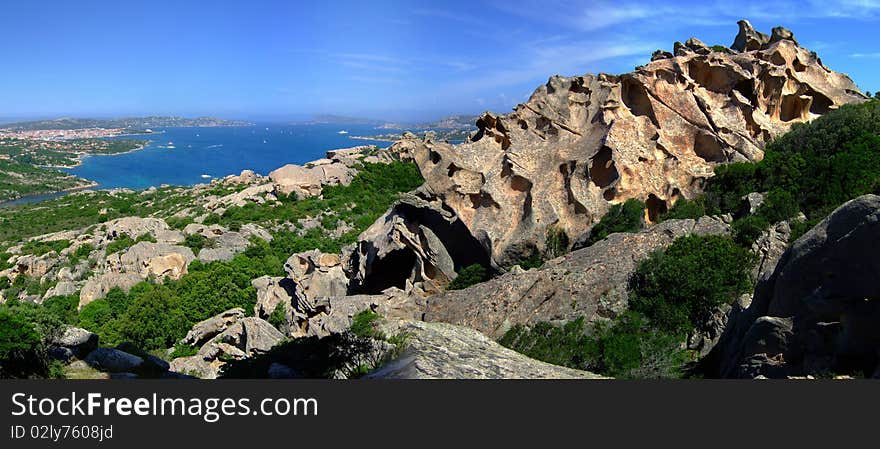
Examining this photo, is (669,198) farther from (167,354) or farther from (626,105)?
(167,354)

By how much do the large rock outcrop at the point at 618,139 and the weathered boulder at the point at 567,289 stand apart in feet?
12.2

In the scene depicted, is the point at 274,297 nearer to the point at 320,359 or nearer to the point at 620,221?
the point at 320,359

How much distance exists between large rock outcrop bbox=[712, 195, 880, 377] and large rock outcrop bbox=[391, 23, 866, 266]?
12.2 m

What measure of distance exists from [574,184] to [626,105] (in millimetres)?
6029

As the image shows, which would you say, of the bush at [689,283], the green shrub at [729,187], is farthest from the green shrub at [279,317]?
the green shrub at [729,187]

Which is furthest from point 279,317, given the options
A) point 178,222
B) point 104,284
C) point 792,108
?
point 178,222

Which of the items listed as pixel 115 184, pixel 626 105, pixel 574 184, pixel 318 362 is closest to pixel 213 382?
pixel 318 362

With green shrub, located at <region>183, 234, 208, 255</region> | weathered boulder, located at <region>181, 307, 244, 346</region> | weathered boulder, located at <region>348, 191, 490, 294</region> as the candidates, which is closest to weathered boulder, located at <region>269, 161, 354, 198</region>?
green shrub, located at <region>183, 234, 208, 255</region>

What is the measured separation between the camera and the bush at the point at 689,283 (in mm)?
14680

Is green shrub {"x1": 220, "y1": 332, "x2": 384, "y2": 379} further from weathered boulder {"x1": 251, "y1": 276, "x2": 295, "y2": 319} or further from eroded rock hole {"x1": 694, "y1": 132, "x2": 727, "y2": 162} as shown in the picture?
eroded rock hole {"x1": 694, "y1": 132, "x2": 727, "y2": 162}

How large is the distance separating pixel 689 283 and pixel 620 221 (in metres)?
6.63

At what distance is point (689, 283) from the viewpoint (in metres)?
15.1

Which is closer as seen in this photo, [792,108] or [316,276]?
[316,276]

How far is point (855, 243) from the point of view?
8.43 metres
